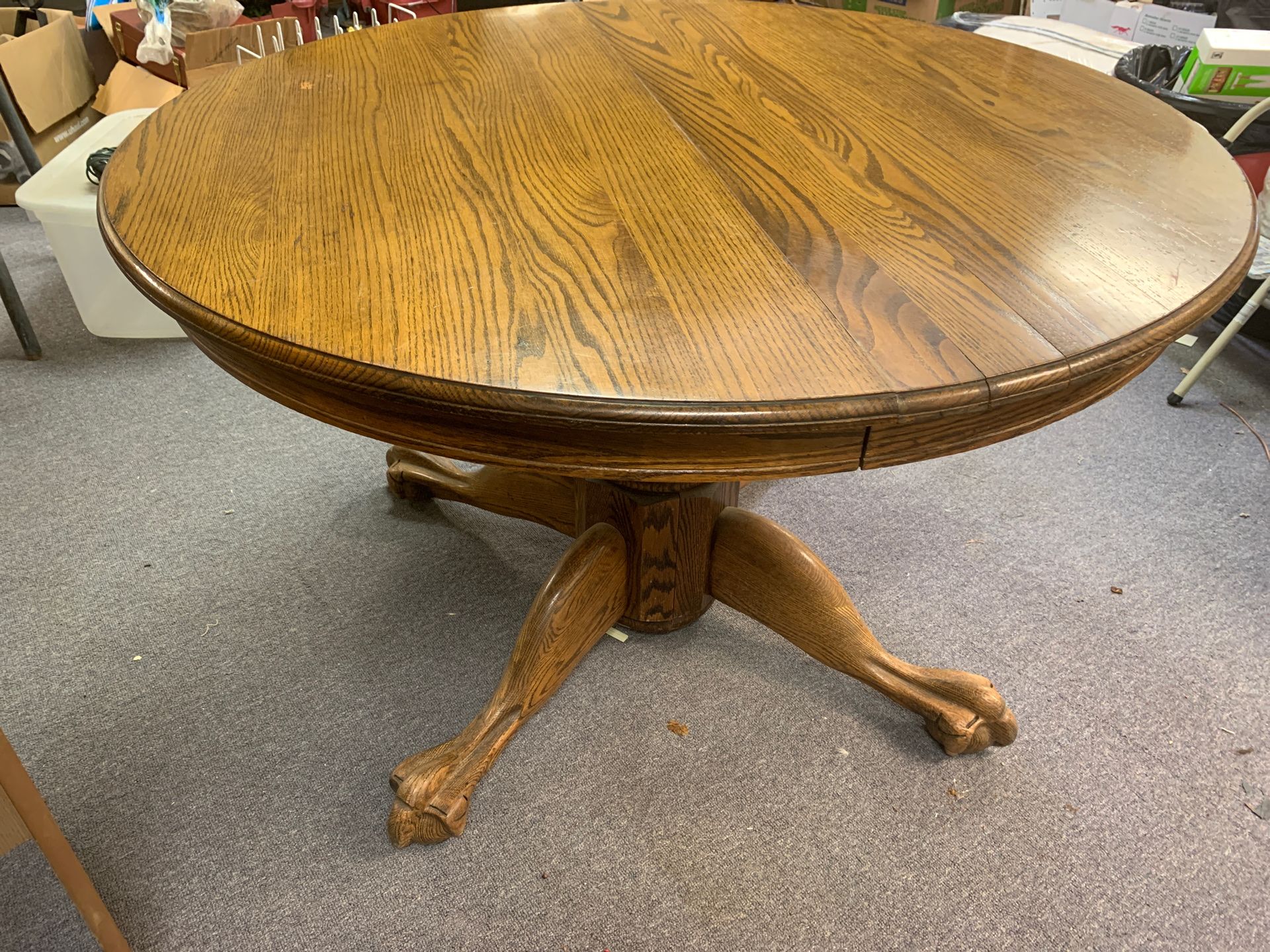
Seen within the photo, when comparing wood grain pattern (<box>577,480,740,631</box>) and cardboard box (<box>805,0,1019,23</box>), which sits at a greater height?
cardboard box (<box>805,0,1019,23</box>)

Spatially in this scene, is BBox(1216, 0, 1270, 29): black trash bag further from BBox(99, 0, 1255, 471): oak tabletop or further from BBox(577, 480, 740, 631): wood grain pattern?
BBox(577, 480, 740, 631): wood grain pattern

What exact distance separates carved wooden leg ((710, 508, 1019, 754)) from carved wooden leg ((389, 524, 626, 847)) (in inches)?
7.4

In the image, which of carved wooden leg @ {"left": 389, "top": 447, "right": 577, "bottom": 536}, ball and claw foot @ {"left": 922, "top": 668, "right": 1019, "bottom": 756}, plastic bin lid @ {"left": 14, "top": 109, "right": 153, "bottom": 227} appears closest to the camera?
ball and claw foot @ {"left": 922, "top": 668, "right": 1019, "bottom": 756}

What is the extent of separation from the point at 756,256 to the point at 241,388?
1577 millimetres

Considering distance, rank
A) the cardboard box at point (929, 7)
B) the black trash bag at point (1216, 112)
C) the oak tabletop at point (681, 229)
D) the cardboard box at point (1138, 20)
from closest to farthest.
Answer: the oak tabletop at point (681, 229) → the black trash bag at point (1216, 112) → the cardboard box at point (1138, 20) → the cardboard box at point (929, 7)

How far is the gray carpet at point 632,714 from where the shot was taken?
1.09m

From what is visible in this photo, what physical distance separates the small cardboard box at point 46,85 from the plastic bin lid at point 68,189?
1.54 ft

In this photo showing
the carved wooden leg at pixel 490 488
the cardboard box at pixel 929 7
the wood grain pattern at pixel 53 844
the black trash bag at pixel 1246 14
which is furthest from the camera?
the cardboard box at pixel 929 7

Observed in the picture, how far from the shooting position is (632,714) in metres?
1.32

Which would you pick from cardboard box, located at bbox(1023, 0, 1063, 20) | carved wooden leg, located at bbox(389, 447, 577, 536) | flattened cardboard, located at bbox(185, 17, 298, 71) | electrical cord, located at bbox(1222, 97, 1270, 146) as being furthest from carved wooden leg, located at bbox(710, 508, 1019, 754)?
cardboard box, located at bbox(1023, 0, 1063, 20)

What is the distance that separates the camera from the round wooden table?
0.67 meters

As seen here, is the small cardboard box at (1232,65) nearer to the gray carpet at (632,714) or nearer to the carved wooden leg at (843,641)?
the gray carpet at (632,714)

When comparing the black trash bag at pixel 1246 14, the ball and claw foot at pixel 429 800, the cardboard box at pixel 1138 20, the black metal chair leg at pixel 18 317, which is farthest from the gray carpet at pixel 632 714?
the cardboard box at pixel 1138 20

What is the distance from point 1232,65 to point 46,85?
2.98 meters
